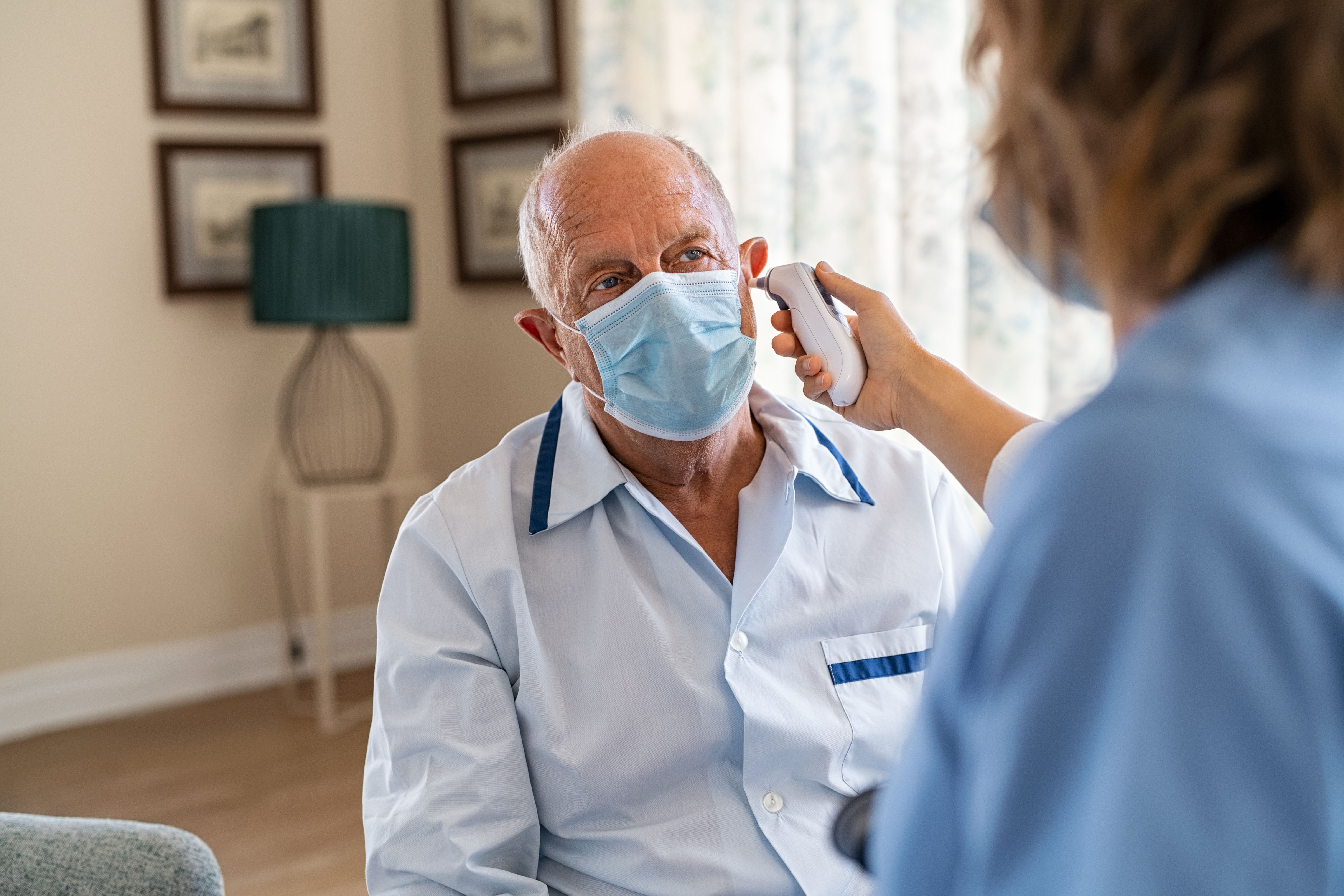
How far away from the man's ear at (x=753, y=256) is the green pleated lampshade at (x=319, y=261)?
2131 millimetres

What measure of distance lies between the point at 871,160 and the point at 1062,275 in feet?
6.82

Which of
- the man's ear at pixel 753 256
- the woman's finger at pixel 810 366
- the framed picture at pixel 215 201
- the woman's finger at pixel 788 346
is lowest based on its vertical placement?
the woman's finger at pixel 810 366

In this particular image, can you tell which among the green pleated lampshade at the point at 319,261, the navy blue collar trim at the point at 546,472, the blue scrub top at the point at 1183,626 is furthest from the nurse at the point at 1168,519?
the green pleated lampshade at the point at 319,261

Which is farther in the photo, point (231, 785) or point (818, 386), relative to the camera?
point (231, 785)

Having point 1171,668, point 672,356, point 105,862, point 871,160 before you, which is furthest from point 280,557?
point 1171,668

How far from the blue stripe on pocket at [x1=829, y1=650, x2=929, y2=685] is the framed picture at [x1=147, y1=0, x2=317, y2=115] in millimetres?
3261

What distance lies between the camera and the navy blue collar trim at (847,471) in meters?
1.48

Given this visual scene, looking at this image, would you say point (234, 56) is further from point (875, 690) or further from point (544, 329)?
point (875, 690)

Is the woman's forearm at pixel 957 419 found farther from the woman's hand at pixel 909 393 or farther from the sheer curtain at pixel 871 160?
the sheer curtain at pixel 871 160

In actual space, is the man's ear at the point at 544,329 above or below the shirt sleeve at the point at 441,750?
above

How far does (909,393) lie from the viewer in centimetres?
138

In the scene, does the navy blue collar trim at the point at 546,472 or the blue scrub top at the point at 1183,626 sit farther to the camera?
the navy blue collar trim at the point at 546,472

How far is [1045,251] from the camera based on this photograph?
22.4 inches

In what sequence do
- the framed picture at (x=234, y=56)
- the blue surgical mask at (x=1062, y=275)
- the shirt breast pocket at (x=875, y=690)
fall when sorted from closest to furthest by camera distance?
the blue surgical mask at (x=1062, y=275), the shirt breast pocket at (x=875, y=690), the framed picture at (x=234, y=56)
